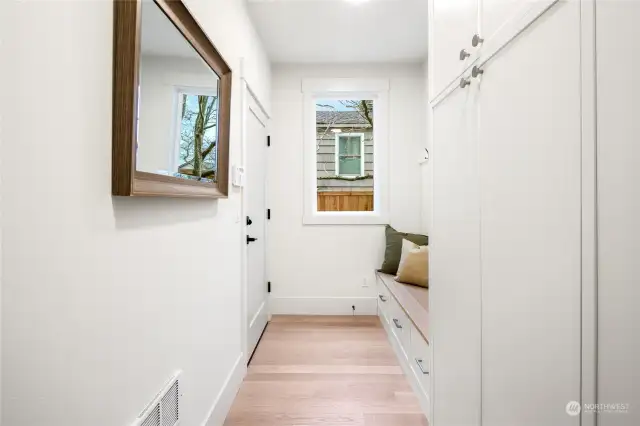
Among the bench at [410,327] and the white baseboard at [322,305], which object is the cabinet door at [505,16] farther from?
the white baseboard at [322,305]

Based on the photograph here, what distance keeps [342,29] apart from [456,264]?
2448mm

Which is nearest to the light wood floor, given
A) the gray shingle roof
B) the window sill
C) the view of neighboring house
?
the window sill

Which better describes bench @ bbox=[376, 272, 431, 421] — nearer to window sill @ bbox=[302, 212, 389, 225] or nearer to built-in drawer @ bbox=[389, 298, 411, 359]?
built-in drawer @ bbox=[389, 298, 411, 359]

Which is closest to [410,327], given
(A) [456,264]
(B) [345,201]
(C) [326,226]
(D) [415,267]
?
(D) [415,267]

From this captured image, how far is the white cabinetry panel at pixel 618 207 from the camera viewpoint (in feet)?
1.65

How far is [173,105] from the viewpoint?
3.84 feet

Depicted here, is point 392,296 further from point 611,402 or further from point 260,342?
point 611,402

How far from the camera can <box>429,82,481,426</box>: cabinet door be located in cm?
106

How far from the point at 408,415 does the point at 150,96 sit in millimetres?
1972

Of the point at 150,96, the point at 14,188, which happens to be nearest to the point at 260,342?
the point at 150,96

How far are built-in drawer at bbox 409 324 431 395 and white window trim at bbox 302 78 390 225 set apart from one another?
5.37ft

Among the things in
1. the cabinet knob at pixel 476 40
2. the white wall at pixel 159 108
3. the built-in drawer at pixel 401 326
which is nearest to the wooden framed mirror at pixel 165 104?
the white wall at pixel 159 108

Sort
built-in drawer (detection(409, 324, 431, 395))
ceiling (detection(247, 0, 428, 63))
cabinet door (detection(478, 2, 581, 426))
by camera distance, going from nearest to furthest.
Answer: cabinet door (detection(478, 2, 581, 426)) < built-in drawer (detection(409, 324, 431, 395)) < ceiling (detection(247, 0, 428, 63))

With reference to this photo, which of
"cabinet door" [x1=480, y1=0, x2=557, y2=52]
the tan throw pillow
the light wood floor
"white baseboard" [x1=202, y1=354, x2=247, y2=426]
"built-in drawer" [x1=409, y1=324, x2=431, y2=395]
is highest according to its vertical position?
"cabinet door" [x1=480, y1=0, x2=557, y2=52]
